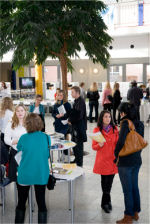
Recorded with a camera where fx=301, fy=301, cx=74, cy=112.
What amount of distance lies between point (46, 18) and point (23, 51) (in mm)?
835

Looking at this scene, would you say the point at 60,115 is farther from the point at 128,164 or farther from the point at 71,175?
the point at 128,164

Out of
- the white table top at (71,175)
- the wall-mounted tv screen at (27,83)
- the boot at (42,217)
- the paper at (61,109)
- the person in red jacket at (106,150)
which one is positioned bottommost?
the boot at (42,217)

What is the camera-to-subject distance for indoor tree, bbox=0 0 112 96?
206 inches

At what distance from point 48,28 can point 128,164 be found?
2.98 m

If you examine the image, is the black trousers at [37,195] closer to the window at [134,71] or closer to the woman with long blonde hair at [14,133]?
the woman with long blonde hair at [14,133]

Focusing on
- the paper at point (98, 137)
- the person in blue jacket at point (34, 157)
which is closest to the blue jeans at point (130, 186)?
the paper at point (98, 137)

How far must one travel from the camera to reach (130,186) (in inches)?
147

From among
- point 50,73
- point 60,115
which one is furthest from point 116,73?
point 60,115

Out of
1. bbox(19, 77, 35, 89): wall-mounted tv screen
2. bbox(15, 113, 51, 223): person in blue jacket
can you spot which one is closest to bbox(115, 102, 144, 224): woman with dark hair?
bbox(15, 113, 51, 223): person in blue jacket

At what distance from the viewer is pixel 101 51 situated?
6.24 meters

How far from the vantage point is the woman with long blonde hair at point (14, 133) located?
3.91 metres

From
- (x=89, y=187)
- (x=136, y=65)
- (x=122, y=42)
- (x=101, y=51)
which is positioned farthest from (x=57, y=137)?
(x=136, y=65)

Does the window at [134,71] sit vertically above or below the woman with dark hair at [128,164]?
above

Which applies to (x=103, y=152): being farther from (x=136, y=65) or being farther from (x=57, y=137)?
(x=136, y=65)
